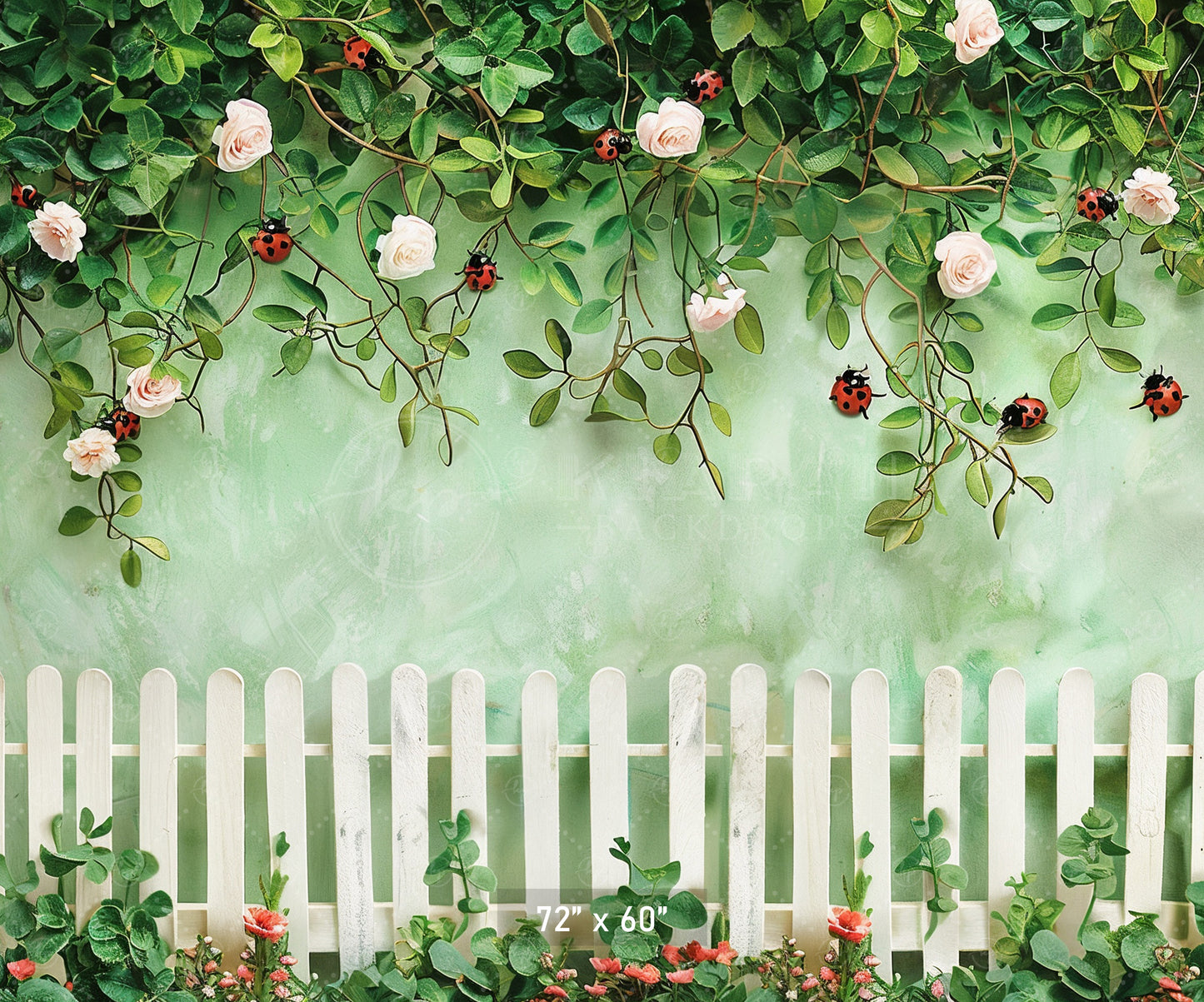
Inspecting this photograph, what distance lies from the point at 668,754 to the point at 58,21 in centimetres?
202

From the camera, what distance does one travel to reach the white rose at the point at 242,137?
Result: 1.78m

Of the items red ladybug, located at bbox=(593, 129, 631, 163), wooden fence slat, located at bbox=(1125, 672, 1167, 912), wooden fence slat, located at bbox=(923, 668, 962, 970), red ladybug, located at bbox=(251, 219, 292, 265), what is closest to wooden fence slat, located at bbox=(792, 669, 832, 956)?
wooden fence slat, located at bbox=(923, 668, 962, 970)

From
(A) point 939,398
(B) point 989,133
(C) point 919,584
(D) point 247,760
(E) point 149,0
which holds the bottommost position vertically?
(D) point 247,760

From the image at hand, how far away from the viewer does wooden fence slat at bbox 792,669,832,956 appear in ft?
6.05

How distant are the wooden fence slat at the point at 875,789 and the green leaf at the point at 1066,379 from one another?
2.41 ft

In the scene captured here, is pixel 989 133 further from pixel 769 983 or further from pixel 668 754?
pixel 769 983

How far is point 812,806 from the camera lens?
1.85 m

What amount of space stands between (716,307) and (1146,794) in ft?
4.59

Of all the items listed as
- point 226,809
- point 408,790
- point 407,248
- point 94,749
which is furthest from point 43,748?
point 407,248

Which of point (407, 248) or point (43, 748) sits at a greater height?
point (407, 248)

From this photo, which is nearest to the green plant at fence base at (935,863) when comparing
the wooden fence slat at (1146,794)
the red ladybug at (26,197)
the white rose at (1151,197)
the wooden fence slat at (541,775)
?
the wooden fence slat at (1146,794)

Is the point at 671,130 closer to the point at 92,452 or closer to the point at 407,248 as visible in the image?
the point at 407,248

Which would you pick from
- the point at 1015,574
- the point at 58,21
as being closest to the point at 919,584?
the point at 1015,574

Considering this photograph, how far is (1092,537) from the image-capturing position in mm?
1968
